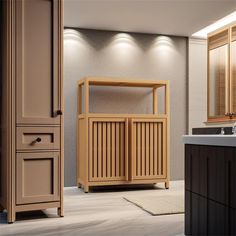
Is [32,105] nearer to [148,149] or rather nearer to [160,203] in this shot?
[160,203]

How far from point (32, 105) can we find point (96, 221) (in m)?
1.03

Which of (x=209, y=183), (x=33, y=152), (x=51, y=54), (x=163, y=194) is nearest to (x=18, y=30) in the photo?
(x=51, y=54)

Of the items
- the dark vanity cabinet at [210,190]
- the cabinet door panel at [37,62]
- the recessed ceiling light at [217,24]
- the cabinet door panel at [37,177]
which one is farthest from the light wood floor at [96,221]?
the recessed ceiling light at [217,24]

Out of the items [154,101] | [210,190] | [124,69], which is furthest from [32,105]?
[154,101]

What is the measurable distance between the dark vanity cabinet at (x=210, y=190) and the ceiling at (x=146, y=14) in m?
1.87

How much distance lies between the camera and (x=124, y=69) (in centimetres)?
454

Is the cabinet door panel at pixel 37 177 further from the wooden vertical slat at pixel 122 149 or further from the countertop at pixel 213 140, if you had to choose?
the wooden vertical slat at pixel 122 149

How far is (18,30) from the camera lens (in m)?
2.66

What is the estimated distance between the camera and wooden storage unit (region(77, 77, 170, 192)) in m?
3.90

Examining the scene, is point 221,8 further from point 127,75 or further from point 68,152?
point 68,152

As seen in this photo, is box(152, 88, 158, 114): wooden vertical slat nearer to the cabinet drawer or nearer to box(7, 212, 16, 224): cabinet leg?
the cabinet drawer

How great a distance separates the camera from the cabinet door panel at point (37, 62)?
2668mm

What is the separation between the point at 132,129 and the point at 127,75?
0.87 m

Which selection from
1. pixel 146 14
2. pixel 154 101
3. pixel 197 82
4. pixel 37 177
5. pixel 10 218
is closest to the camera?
pixel 10 218
